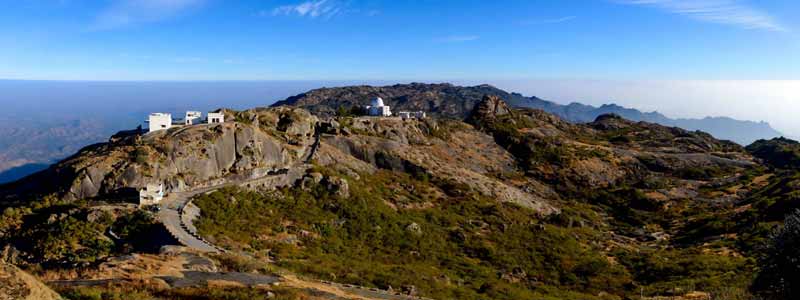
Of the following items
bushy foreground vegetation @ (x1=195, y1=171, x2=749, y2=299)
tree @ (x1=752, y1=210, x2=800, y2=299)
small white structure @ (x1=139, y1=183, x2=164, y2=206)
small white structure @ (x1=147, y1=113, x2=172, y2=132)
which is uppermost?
small white structure @ (x1=147, y1=113, x2=172, y2=132)

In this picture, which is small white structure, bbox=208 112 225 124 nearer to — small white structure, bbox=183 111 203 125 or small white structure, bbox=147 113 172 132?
small white structure, bbox=183 111 203 125

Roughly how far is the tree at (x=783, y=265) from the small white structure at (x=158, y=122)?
56292mm

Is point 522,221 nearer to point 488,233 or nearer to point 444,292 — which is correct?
point 488,233

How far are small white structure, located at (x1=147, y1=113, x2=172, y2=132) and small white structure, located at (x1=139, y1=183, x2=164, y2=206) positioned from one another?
14.6 metres

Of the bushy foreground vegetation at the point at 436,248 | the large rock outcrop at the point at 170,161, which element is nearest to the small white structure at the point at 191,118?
the large rock outcrop at the point at 170,161

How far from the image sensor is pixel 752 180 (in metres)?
99.8

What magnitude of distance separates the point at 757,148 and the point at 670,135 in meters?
29.1

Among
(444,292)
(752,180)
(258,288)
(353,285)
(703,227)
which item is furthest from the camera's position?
(752,180)

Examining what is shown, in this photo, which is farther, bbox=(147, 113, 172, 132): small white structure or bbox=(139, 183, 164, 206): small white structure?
bbox=(147, 113, 172, 132): small white structure

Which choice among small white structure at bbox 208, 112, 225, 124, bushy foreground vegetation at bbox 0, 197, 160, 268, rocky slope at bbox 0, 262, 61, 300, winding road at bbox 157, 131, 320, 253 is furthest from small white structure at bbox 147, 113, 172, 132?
rocky slope at bbox 0, 262, 61, 300

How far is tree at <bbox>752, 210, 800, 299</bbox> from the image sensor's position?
1791 cm

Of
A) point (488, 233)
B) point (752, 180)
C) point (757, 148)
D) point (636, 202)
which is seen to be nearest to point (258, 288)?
point (488, 233)

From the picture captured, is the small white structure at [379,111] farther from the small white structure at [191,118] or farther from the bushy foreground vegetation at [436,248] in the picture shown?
the small white structure at [191,118]

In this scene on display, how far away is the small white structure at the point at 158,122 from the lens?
54.7 meters
